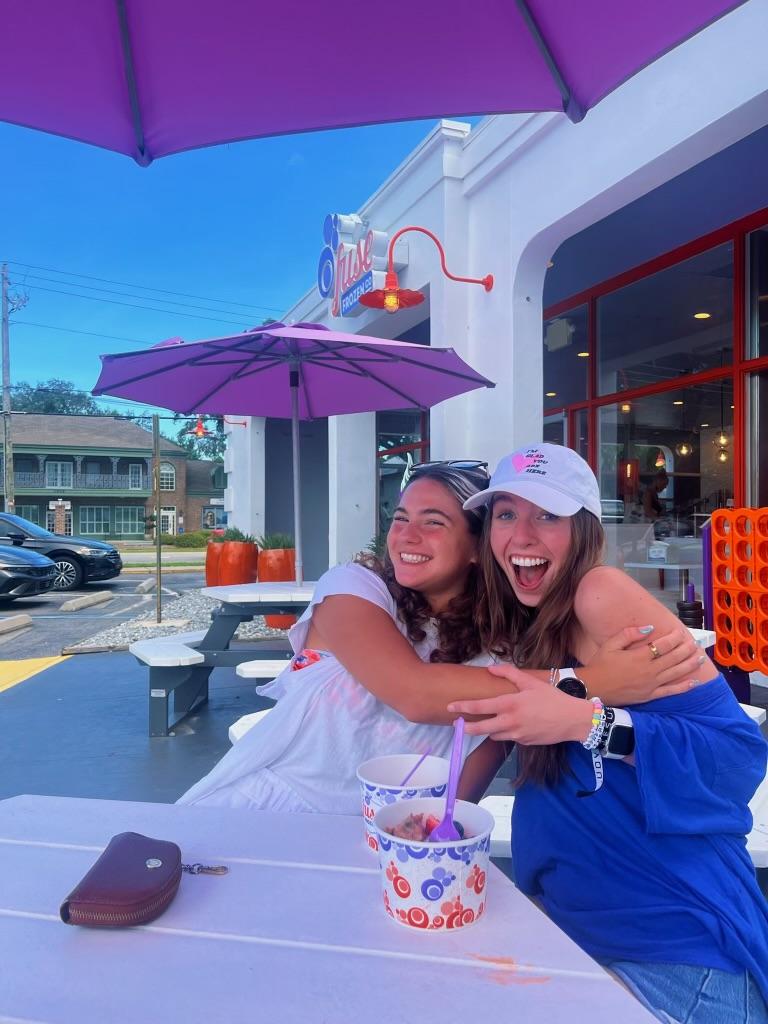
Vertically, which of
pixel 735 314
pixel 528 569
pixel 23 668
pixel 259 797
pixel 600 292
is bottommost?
pixel 23 668

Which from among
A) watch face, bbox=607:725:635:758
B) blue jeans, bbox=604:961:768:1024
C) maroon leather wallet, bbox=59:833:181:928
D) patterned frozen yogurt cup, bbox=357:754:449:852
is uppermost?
watch face, bbox=607:725:635:758

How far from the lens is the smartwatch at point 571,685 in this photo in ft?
3.93

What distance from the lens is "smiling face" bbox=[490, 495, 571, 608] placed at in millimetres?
1392

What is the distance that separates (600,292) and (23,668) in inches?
274

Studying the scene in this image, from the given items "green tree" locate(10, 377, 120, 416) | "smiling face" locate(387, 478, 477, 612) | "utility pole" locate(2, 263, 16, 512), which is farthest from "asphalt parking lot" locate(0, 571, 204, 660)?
"green tree" locate(10, 377, 120, 416)

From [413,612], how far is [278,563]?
5674mm

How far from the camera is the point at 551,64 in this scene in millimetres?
2037

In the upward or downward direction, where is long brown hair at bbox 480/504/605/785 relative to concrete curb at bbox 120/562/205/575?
upward

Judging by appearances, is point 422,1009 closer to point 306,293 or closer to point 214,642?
point 214,642

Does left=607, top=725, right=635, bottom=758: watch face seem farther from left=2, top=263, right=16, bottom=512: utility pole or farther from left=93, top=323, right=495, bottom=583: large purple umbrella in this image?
left=2, top=263, right=16, bottom=512: utility pole

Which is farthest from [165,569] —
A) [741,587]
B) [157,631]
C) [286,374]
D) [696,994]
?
[696,994]

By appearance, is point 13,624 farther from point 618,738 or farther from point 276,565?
point 618,738

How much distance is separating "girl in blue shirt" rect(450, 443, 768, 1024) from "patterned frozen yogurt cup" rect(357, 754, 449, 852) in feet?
0.31

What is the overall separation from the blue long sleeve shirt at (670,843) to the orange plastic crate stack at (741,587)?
9.59ft
